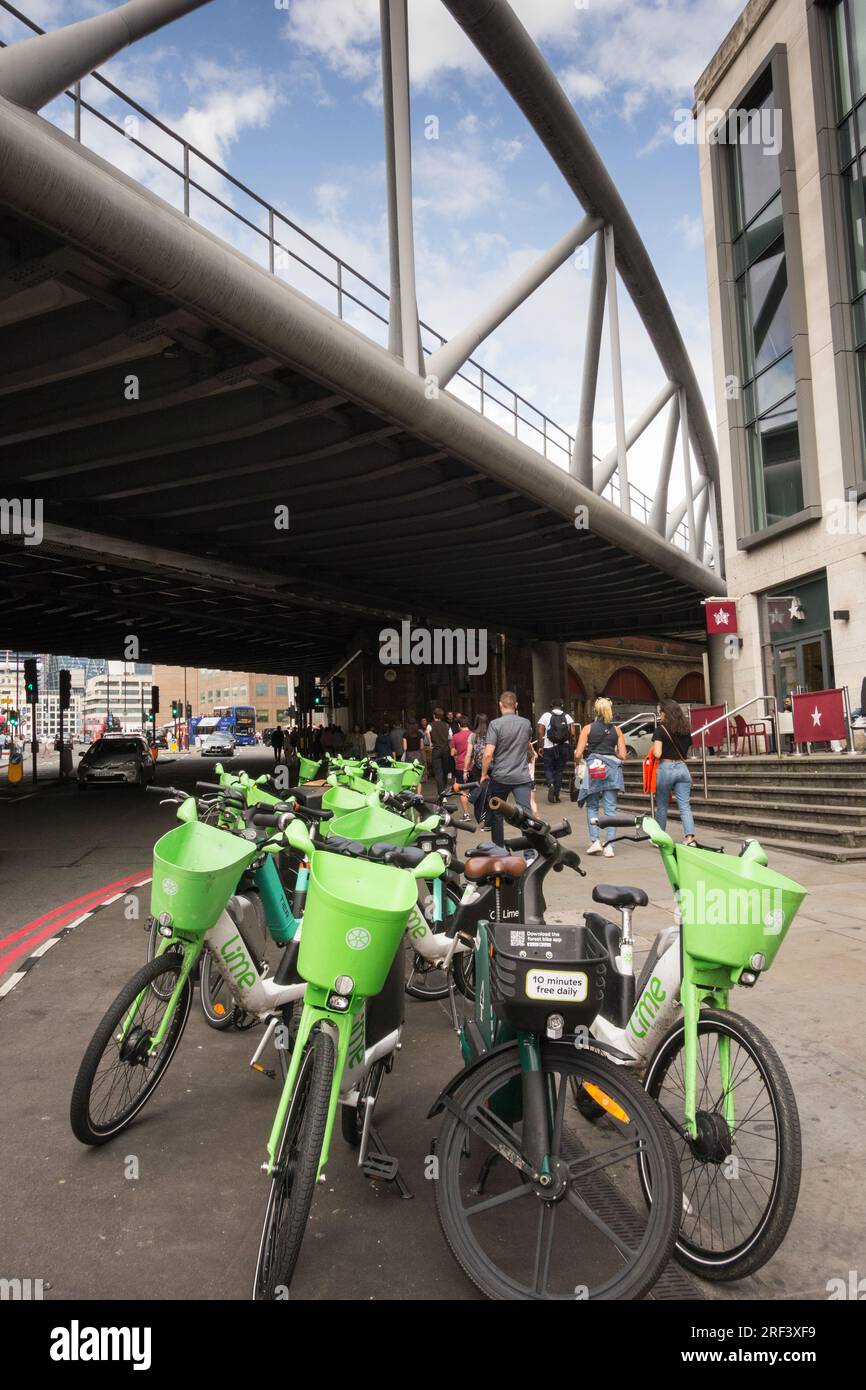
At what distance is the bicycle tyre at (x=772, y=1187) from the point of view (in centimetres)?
252

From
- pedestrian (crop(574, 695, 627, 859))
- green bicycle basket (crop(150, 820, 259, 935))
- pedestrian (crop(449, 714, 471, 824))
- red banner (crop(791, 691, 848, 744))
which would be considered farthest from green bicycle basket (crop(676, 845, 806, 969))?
pedestrian (crop(449, 714, 471, 824))

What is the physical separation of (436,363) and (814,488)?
9.38 m

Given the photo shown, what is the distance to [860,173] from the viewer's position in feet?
64.2

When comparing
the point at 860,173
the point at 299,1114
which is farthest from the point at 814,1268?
the point at 860,173

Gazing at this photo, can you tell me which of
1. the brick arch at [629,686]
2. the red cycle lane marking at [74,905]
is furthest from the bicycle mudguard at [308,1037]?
the brick arch at [629,686]

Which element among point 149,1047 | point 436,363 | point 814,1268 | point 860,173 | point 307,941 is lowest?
point 814,1268

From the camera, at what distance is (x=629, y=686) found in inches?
→ 2277

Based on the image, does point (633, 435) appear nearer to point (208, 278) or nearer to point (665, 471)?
point (665, 471)

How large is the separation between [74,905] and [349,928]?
6737mm

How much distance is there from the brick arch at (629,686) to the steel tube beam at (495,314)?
1319 inches

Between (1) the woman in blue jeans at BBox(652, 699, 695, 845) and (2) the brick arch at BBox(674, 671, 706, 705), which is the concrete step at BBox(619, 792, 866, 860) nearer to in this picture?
(1) the woman in blue jeans at BBox(652, 699, 695, 845)

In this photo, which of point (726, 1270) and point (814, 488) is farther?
point (814, 488)

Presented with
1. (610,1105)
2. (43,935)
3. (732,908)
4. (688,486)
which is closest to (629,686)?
(688,486)

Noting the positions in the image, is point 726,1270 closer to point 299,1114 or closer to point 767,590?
point 299,1114
